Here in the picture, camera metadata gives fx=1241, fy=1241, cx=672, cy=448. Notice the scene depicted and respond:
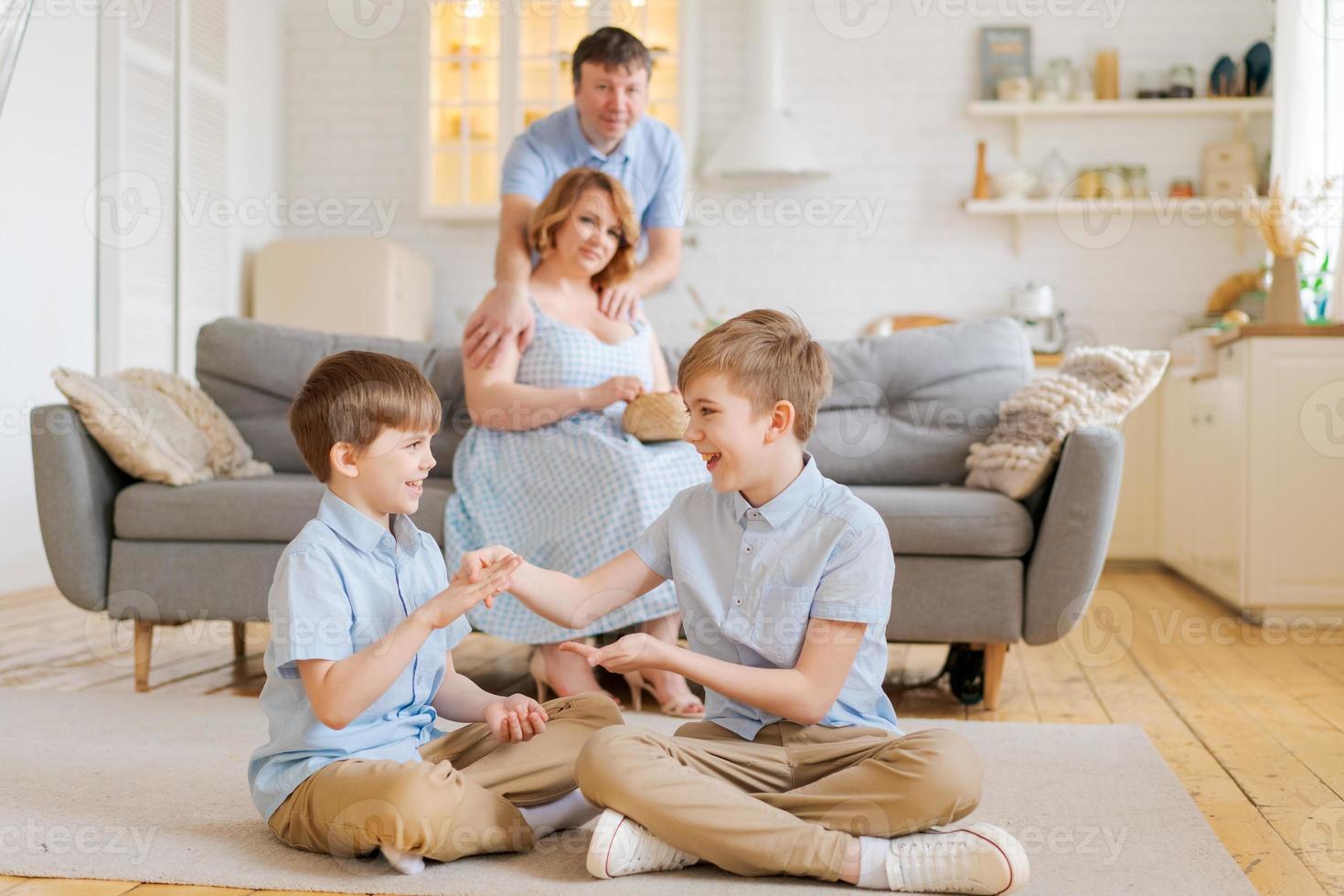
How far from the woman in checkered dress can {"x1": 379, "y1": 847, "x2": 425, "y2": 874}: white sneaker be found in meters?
0.93

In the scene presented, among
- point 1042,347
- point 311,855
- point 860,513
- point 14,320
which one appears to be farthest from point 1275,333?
point 14,320

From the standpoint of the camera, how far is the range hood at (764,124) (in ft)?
18.2

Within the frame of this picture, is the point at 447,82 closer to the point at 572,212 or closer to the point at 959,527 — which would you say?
the point at 572,212

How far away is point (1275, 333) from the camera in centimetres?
357

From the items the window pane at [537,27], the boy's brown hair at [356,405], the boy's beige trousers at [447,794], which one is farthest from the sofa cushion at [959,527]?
the window pane at [537,27]

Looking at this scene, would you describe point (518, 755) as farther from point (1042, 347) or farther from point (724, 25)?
point (724, 25)

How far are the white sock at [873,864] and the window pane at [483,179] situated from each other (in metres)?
4.94

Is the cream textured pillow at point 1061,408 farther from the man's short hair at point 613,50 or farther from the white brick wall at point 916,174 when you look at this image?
the white brick wall at point 916,174

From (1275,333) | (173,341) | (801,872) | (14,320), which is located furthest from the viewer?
(173,341)

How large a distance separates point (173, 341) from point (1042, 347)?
3719mm

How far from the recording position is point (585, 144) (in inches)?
120

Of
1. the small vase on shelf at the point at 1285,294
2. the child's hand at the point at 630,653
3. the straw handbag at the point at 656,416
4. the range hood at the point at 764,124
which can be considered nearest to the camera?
the child's hand at the point at 630,653

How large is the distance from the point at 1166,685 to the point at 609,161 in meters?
1.82

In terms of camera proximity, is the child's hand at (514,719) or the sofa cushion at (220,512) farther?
the sofa cushion at (220,512)
